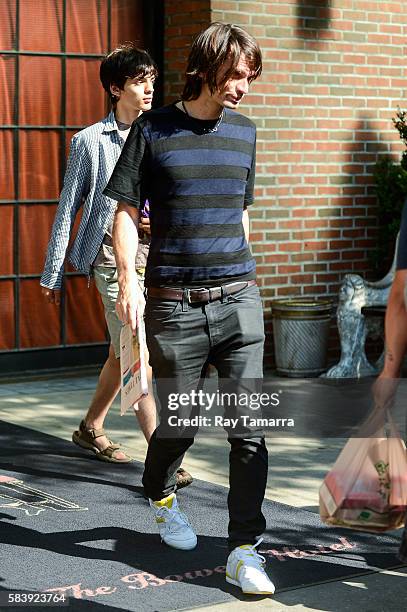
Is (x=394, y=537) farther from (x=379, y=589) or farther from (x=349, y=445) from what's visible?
(x=349, y=445)

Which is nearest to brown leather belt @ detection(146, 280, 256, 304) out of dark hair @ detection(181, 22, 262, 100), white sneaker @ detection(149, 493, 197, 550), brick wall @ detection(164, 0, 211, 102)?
dark hair @ detection(181, 22, 262, 100)

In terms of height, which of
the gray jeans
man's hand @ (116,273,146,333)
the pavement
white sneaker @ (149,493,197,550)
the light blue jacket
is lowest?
the pavement

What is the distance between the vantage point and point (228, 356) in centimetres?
490

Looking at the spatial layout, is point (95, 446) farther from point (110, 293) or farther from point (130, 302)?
point (130, 302)

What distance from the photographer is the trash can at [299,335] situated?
9.42 m

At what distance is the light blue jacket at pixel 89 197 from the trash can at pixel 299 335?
324 cm

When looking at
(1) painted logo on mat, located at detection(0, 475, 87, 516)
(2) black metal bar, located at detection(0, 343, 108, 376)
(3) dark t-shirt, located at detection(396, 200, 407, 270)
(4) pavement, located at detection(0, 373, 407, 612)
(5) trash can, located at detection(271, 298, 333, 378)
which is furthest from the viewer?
(5) trash can, located at detection(271, 298, 333, 378)

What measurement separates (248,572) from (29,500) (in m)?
1.66

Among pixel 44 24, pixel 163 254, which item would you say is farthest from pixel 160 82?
pixel 163 254

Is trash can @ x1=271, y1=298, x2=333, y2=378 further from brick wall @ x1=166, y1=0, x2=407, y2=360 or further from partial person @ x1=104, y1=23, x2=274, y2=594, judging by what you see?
partial person @ x1=104, y1=23, x2=274, y2=594

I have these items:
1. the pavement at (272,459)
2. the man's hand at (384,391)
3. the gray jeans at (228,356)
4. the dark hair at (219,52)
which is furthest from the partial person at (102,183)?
the man's hand at (384,391)

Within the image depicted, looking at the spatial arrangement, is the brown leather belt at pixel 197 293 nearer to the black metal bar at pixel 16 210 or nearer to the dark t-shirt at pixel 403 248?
the dark t-shirt at pixel 403 248

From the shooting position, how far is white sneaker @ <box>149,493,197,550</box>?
5.23m

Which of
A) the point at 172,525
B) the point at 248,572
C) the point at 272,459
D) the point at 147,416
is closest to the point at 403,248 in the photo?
the point at 248,572
